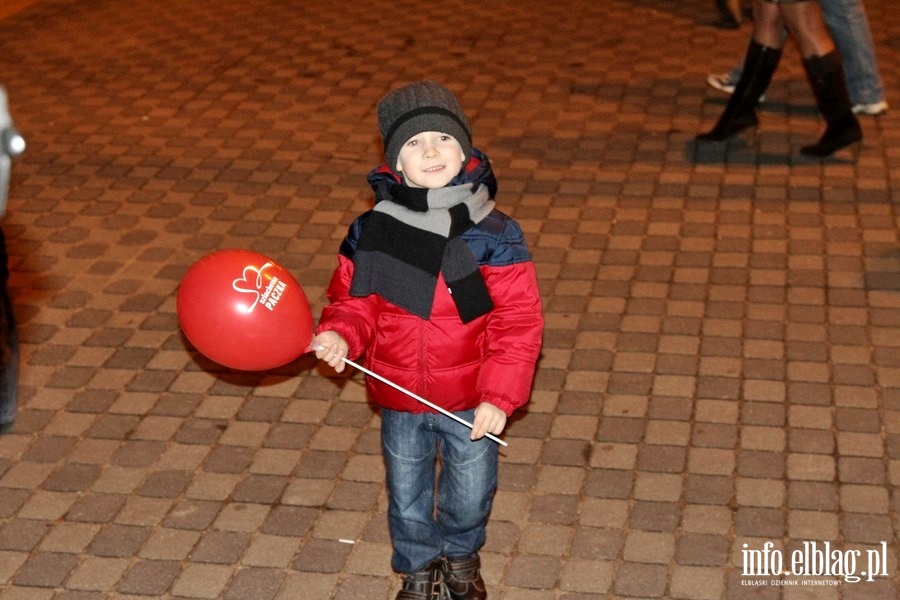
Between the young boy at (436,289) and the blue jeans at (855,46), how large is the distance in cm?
471

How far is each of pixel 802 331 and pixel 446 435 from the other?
241cm

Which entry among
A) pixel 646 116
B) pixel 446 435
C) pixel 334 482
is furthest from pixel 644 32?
pixel 446 435

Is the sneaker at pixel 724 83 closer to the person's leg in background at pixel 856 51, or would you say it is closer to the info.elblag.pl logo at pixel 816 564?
the person's leg in background at pixel 856 51

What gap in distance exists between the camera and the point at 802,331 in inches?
227

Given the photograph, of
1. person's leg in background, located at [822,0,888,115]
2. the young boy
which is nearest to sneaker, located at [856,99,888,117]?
person's leg in background, located at [822,0,888,115]

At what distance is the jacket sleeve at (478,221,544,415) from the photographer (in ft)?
12.1

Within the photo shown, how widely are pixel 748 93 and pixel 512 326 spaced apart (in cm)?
452

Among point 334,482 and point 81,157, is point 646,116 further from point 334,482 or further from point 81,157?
point 334,482

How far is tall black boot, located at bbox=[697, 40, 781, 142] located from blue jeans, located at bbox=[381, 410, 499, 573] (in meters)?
4.38

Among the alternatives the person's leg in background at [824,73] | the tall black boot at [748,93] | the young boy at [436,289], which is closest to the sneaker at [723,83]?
the tall black boot at [748,93]

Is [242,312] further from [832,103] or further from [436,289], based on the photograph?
[832,103]

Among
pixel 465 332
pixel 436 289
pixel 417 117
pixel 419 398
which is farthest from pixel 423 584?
pixel 417 117

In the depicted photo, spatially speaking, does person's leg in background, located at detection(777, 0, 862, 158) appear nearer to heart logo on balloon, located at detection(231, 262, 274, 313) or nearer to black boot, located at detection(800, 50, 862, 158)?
black boot, located at detection(800, 50, 862, 158)

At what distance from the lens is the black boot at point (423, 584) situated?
4.13 metres
